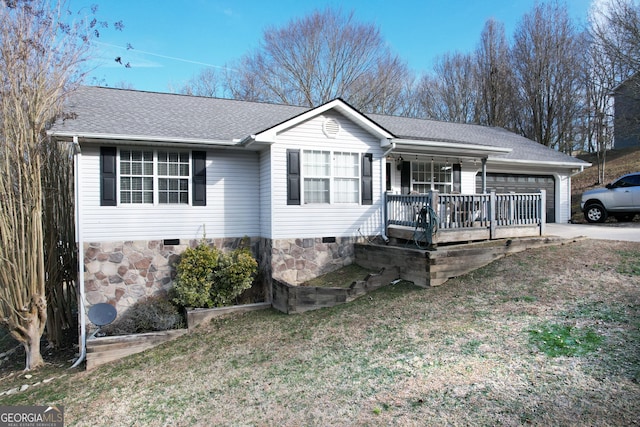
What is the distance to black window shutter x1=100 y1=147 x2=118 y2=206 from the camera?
26.6ft

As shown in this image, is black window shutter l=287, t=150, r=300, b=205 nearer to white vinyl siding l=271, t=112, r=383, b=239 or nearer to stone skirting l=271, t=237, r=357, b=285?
white vinyl siding l=271, t=112, r=383, b=239

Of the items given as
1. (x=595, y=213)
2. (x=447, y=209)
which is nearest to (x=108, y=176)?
(x=447, y=209)

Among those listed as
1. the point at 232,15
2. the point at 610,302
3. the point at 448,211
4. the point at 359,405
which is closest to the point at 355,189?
the point at 448,211

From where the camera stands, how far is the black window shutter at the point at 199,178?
29.2ft

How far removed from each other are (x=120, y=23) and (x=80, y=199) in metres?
3.86

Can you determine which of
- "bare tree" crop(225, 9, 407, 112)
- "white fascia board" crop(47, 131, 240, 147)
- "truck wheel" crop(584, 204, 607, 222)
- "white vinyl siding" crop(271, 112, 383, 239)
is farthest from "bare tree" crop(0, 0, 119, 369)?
"bare tree" crop(225, 9, 407, 112)

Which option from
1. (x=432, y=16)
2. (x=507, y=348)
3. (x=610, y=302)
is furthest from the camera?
(x=432, y=16)

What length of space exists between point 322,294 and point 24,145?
603 cm

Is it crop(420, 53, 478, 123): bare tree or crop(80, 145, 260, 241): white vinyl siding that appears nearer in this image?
crop(80, 145, 260, 241): white vinyl siding

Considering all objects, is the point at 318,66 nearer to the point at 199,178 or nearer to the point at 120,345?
the point at 199,178

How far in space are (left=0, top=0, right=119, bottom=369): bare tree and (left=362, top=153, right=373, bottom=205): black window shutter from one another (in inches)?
248

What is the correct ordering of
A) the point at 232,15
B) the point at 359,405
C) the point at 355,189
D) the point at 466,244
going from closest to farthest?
the point at 359,405
the point at 466,244
the point at 355,189
the point at 232,15

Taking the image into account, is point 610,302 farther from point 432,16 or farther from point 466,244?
point 432,16

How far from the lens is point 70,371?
7.01 metres
